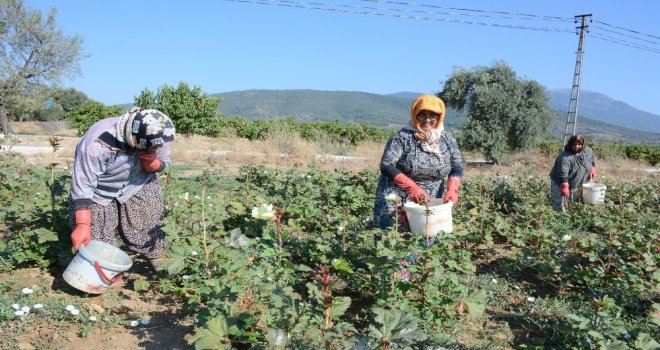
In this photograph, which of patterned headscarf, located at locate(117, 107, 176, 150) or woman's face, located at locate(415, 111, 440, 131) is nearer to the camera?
patterned headscarf, located at locate(117, 107, 176, 150)

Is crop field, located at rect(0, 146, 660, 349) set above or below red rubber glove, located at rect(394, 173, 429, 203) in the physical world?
below

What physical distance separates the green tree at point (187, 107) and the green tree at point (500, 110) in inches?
406

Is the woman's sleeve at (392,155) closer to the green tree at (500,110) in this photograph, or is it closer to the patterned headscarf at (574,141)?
the patterned headscarf at (574,141)

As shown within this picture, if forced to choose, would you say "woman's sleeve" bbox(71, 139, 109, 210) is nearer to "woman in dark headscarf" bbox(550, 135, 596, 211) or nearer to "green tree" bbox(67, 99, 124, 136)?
"woman in dark headscarf" bbox(550, 135, 596, 211)

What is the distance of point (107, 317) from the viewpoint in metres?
2.71

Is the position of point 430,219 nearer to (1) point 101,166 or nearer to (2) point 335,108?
(1) point 101,166

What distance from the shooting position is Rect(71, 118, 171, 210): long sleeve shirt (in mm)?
2748

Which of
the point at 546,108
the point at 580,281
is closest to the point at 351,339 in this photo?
the point at 580,281

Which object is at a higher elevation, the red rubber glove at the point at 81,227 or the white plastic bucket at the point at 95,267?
the red rubber glove at the point at 81,227

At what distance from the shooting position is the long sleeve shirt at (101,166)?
2.75 m

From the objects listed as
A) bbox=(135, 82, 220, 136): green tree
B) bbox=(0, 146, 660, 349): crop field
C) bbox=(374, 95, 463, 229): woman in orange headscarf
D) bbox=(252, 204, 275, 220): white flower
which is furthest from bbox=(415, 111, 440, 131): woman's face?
bbox=(135, 82, 220, 136): green tree

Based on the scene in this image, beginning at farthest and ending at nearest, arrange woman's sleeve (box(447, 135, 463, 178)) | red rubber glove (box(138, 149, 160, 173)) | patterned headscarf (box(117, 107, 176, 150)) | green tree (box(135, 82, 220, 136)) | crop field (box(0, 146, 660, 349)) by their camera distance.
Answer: green tree (box(135, 82, 220, 136)) < woman's sleeve (box(447, 135, 463, 178)) < red rubber glove (box(138, 149, 160, 173)) < patterned headscarf (box(117, 107, 176, 150)) < crop field (box(0, 146, 660, 349))

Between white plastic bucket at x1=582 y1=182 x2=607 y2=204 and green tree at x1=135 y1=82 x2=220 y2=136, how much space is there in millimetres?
17398

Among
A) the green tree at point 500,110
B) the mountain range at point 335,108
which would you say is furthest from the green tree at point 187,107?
the mountain range at point 335,108
